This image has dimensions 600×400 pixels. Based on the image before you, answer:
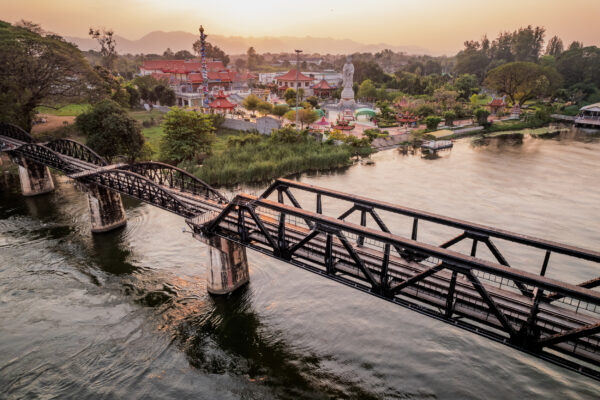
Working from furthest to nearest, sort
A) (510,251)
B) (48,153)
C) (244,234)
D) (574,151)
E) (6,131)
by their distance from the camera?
(574,151) < (6,131) < (48,153) < (510,251) < (244,234)

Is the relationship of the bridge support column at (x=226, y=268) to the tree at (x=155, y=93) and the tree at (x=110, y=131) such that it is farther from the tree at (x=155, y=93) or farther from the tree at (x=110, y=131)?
the tree at (x=155, y=93)

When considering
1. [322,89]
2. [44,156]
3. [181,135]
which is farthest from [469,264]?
[322,89]

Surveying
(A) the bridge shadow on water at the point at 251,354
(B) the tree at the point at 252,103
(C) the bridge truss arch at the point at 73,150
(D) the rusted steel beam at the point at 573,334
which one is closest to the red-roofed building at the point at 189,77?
(B) the tree at the point at 252,103

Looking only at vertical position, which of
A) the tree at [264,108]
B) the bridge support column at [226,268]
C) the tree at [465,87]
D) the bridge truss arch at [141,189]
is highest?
the tree at [465,87]

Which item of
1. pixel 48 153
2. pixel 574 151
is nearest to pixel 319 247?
pixel 48 153

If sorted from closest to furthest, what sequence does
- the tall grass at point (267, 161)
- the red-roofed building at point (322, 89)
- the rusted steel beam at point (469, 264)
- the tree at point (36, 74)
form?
the rusted steel beam at point (469, 264), the tall grass at point (267, 161), the tree at point (36, 74), the red-roofed building at point (322, 89)

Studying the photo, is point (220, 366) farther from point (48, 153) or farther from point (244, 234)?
point (48, 153)

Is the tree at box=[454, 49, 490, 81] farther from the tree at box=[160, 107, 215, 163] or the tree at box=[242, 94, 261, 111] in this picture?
the tree at box=[160, 107, 215, 163]
